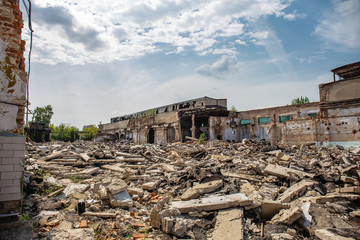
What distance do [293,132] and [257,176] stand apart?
12.9 metres

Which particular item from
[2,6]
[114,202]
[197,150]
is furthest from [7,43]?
[197,150]

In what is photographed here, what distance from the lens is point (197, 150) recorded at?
1236cm

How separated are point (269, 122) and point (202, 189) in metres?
22.8

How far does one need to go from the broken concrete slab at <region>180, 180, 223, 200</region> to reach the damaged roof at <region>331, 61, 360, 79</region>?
14.7m

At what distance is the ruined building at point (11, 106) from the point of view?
3.30 m

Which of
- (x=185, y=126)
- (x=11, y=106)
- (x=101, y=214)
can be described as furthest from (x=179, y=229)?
(x=185, y=126)

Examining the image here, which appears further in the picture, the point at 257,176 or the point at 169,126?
the point at 169,126

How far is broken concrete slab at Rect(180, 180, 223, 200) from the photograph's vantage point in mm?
4899

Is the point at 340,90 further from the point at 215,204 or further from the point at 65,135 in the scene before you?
the point at 65,135

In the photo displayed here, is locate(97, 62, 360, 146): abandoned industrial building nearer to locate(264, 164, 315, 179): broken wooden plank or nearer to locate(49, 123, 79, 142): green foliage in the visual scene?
locate(49, 123, 79, 142): green foliage

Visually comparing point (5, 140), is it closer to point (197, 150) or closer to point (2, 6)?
point (2, 6)

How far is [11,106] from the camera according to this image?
3527mm

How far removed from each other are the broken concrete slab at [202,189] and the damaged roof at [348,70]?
14.7 metres

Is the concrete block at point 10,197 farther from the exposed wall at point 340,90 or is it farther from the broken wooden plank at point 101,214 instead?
the exposed wall at point 340,90
